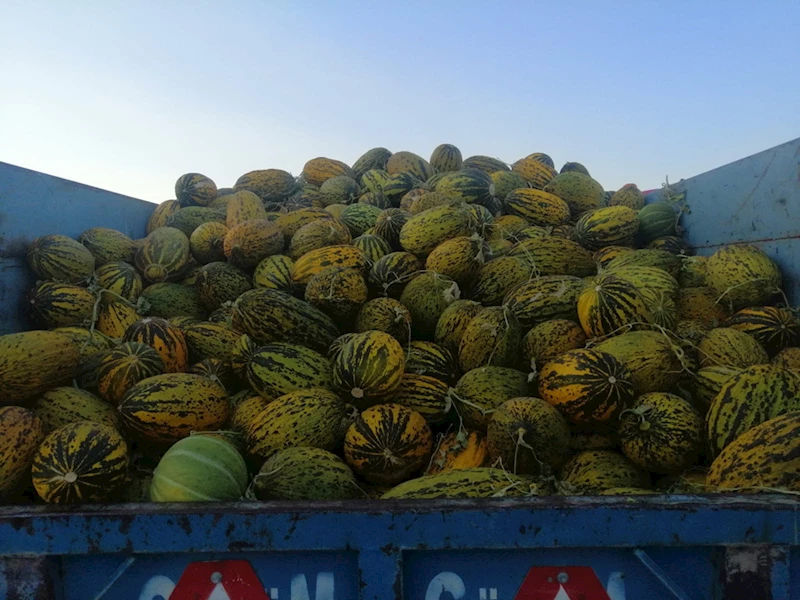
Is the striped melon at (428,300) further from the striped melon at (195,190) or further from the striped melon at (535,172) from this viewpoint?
the striped melon at (195,190)

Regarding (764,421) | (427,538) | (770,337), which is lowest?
(427,538)

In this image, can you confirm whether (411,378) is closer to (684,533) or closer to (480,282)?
(480,282)

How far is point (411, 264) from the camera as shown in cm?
385

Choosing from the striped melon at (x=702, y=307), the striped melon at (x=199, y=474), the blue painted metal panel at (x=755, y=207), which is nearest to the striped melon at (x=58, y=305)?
the striped melon at (x=199, y=474)

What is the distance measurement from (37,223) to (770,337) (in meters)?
4.56

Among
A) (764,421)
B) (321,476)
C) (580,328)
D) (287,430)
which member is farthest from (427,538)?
(580,328)

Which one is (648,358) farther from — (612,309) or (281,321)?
(281,321)

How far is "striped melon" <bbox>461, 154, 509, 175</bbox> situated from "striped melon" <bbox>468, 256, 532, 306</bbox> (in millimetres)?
2470

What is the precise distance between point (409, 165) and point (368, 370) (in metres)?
3.84

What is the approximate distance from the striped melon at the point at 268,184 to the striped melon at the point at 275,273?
1.98 meters

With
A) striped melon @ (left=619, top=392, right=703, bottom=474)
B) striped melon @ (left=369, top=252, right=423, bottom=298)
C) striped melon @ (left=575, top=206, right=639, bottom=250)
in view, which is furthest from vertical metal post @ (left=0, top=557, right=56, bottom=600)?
striped melon @ (left=575, top=206, right=639, bottom=250)

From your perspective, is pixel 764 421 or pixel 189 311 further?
pixel 189 311

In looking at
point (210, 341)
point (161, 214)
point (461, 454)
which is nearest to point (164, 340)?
point (210, 341)

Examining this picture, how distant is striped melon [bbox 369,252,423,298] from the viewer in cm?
374
